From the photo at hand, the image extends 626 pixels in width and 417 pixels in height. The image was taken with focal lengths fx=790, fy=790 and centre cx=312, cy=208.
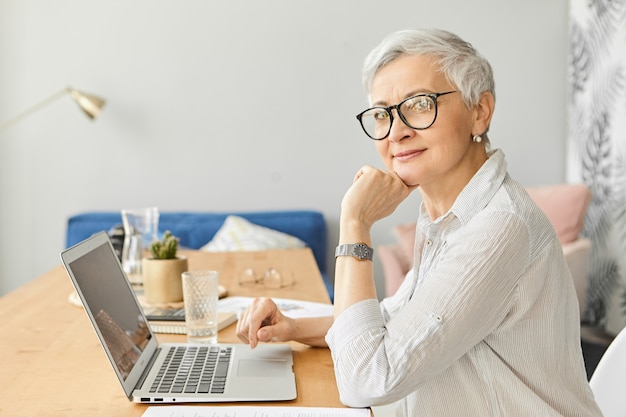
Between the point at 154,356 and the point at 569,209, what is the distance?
2983mm

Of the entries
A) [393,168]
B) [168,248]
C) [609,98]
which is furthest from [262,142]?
[393,168]

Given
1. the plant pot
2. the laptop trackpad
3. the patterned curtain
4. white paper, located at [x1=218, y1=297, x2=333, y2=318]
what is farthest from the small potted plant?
the patterned curtain

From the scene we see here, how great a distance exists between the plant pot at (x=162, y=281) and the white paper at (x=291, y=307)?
0.12 metres

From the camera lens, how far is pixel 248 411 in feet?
3.99

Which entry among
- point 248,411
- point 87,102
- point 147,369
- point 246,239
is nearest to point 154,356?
point 147,369

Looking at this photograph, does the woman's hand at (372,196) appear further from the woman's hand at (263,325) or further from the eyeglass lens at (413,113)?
the woman's hand at (263,325)

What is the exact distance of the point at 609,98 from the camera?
4.13 m

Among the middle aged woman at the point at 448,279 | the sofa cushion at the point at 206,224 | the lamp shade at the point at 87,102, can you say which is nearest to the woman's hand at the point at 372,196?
the middle aged woman at the point at 448,279

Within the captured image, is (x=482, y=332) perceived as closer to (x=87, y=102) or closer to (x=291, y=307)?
(x=291, y=307)

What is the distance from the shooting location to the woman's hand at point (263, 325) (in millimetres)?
1544

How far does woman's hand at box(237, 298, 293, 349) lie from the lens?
5.07ft

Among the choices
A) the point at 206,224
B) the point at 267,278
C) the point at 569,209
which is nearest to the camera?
the point at 267,278

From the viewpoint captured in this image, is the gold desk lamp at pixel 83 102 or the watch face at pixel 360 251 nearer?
the watch face at pixel 360 251

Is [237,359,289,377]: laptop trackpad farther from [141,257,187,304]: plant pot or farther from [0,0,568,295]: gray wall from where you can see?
[0,0,568,295]: gray wall
